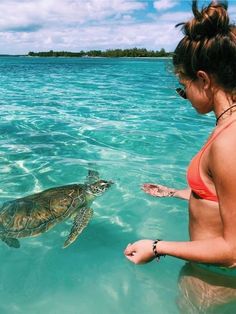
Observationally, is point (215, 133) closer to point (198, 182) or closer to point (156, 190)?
point (198, 182)

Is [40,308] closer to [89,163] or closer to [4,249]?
[4,249]

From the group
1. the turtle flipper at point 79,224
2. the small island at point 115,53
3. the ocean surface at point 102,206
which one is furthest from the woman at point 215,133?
the small island at point 115,53

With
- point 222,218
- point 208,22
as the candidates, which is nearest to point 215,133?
point 222,218

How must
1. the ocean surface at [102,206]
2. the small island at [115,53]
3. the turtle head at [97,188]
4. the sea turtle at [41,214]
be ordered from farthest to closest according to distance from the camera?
the small island at [115,53] < the turtle head at [97,188] < the sea turtle at [41,214] < the ocean surface at [102,206]

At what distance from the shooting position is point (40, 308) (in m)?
3.69

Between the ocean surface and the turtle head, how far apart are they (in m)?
0.19

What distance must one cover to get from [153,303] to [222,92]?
2.48m

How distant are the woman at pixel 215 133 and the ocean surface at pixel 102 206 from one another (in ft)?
1.05

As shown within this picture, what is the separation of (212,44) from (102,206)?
4317mm

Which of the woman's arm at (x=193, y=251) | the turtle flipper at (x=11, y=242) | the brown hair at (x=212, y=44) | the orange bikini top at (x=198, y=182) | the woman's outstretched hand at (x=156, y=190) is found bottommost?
the turtle flipper at (x=11, y=242)

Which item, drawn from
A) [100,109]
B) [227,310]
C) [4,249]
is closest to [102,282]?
[4,249]

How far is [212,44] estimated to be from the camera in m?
1.92

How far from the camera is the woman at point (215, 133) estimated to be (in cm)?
190

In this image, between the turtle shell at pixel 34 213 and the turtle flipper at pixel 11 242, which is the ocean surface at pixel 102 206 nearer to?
the turtle flipper at pixel 11 242
